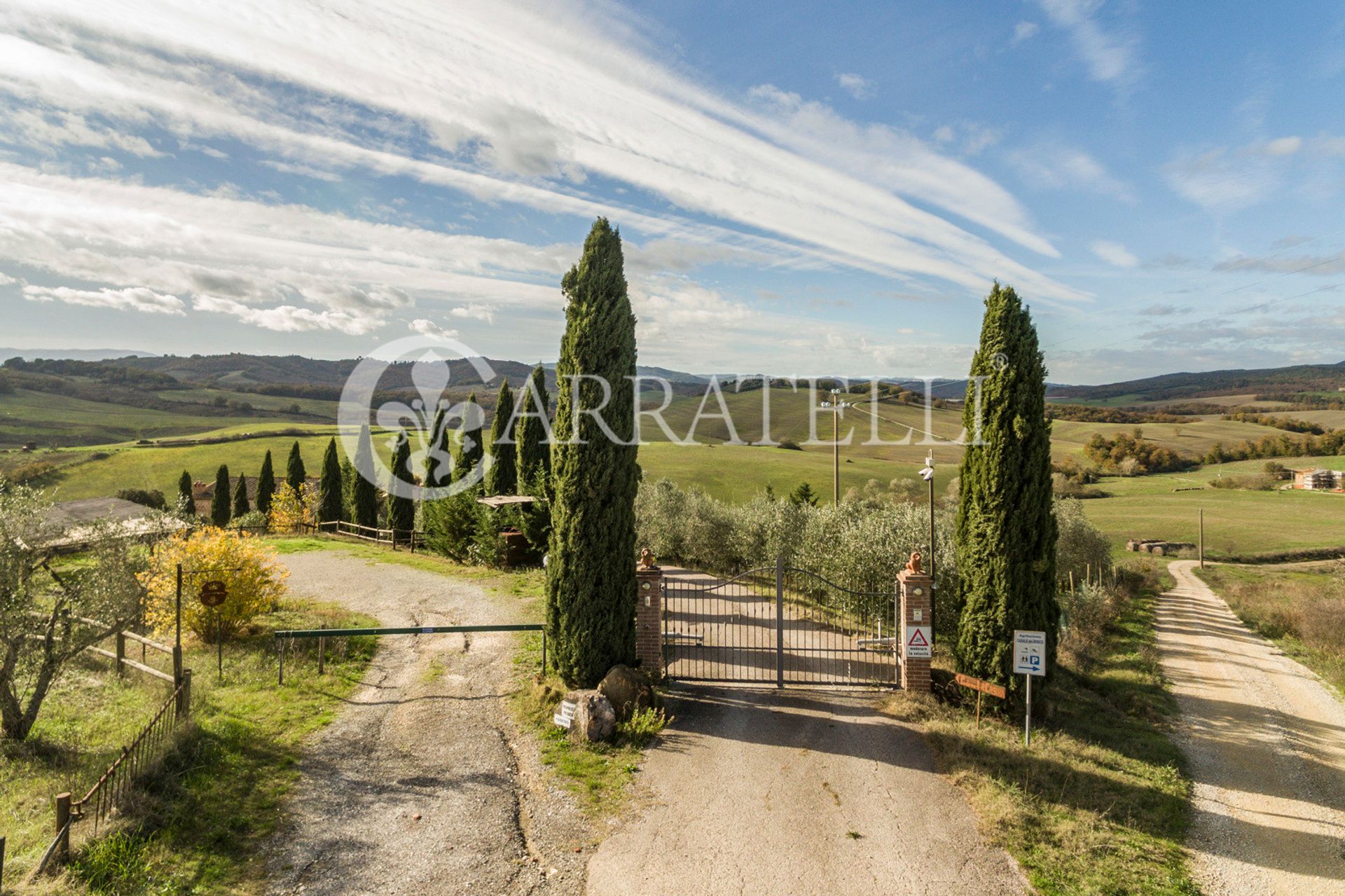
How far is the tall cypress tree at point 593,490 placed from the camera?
32.8 feet

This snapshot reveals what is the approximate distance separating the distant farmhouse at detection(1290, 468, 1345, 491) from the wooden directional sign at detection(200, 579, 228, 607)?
65482 millimetres

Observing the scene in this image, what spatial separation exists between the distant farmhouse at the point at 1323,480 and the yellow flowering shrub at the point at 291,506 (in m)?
69.9

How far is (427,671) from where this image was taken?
11.4 m

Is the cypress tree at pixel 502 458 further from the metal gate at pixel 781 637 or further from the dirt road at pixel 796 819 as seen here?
the dirt road at pixel 796 819

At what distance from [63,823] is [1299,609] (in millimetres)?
31593

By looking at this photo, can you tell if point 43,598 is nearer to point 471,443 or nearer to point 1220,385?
point 471,443

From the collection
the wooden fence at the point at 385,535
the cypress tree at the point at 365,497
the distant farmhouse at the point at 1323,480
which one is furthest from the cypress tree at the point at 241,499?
the distant farmhouse at the point at 1323,480

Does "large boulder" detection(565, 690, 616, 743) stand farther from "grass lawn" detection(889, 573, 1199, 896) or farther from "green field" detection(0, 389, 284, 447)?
"green field" detection(0, 389, 284, 447)

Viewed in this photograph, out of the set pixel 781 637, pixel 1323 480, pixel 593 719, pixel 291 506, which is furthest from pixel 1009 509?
pixel 1323 480

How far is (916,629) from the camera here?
10297 mm

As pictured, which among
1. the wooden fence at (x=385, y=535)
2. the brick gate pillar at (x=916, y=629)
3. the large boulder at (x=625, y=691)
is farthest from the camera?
the wooden fence at (x=385, y=535)

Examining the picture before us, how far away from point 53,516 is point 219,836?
676cm

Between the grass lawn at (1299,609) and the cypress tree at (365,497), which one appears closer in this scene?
the grass lawn at (1299,609)

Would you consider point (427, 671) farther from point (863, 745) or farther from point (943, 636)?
point (943, 636)
